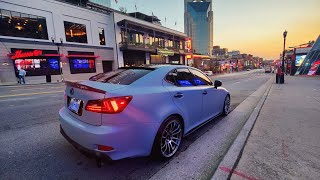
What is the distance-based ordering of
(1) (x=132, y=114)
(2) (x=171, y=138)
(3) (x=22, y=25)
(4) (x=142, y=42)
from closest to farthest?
(1) (x=132, y=114)
(2) (x=171, y=138)
(3) (x=22, y=25)
(4) (x=142, y=42)

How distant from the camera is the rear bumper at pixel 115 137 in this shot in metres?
2.26

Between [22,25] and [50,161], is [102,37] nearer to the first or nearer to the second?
[22,25]

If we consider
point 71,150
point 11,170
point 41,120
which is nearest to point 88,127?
point 71,150

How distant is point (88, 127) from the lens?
2398 millimetres

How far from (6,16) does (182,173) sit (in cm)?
2937

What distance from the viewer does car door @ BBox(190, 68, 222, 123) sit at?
397cm

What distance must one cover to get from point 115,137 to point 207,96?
2.50 meters

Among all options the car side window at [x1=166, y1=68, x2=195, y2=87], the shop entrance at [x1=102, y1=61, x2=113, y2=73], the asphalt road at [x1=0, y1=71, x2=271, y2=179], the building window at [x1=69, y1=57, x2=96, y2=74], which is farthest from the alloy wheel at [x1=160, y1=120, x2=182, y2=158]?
the shop entrance at [x1=102, y1=61, x2=113, y2=73]

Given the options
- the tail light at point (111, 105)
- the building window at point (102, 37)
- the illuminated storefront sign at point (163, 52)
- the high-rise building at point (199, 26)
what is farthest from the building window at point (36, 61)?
the high-rise building at point (199, 26)

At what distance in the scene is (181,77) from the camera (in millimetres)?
3574

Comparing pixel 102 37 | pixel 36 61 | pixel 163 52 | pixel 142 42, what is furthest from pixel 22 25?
pixel 163 52

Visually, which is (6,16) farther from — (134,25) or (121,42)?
(134,25)

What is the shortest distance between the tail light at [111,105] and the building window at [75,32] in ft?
99.6

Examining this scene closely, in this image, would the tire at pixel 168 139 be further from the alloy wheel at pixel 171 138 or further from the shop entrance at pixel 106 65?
the shop entrance at pixel 106 65
